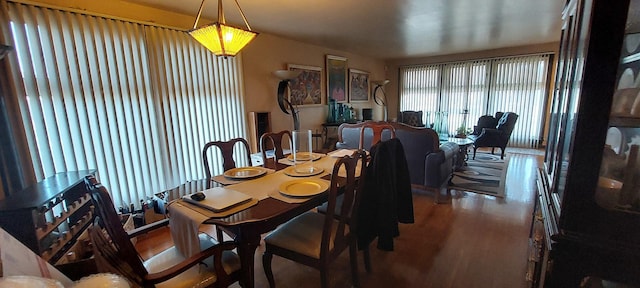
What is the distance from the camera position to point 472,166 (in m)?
4.63

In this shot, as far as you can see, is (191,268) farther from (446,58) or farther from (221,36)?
(446,58)

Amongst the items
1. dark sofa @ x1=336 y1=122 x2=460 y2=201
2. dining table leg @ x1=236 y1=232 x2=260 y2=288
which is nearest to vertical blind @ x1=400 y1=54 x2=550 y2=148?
dark sofa @ x1=336 y1=122 x2=460 y2=201

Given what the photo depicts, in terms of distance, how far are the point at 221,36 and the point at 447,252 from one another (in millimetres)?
2351

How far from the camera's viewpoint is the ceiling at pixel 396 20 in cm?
280

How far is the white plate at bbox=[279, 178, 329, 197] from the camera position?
1.53 m

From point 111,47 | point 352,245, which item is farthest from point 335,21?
point 352,245

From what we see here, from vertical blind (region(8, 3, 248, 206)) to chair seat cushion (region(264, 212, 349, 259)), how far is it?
1.88m

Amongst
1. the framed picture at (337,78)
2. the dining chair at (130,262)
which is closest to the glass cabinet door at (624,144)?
the dining chair at (130,262)

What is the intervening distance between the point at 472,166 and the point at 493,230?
238 cm

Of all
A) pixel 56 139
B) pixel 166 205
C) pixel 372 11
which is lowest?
pixel 166 205

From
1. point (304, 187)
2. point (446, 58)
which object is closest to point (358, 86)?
point (446, 58)

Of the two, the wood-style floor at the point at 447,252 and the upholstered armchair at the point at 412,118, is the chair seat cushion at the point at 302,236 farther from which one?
the upholstered armchair at the point at 412,118

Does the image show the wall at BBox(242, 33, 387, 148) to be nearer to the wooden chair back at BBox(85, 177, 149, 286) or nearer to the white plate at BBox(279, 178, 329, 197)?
the white plate at BBox(279, 178, 329, 197)

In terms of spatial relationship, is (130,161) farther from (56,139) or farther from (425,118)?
(425,118)
